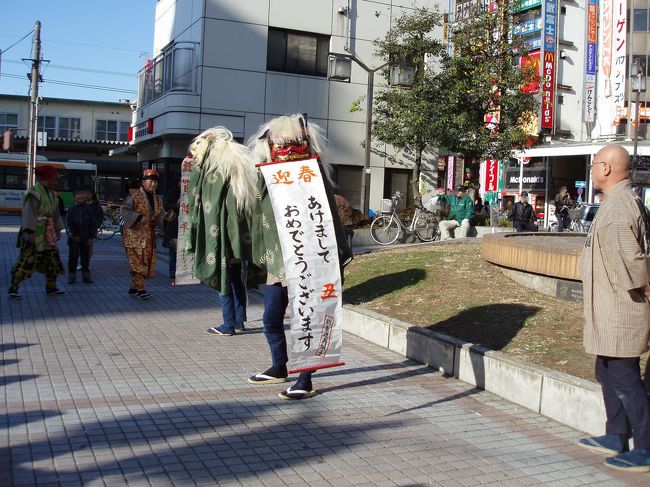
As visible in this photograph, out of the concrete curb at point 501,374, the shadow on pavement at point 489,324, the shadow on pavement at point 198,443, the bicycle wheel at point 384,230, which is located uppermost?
the bicycle wheel at point 384,230

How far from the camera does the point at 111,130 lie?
5928cm

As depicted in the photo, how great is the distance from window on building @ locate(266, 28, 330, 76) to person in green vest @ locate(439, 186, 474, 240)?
7398 millimetres

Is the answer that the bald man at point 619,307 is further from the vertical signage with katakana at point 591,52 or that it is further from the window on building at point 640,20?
the window on building at point 640,20

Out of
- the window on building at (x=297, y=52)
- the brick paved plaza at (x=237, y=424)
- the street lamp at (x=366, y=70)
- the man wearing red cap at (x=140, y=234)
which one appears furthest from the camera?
the window on building at (x=297, y=52)

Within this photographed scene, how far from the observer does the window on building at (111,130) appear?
58.8 metres

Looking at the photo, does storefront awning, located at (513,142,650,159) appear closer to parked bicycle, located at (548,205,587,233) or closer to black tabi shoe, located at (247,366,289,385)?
parked bicycle, located at (548,205,587,233)

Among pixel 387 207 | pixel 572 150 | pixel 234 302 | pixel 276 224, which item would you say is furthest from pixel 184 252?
pixel 572 150

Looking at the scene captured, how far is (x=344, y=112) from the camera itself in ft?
78.9

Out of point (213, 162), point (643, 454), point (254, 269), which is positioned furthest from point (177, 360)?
point (643, 454)

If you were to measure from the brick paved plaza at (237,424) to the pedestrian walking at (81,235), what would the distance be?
3906 mm

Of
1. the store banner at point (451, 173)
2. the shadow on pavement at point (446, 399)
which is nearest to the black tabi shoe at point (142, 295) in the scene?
the shadow on pavement at point (446, 399)

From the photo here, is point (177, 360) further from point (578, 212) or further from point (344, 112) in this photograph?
point (578, 212)

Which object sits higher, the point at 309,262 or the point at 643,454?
Result: the point at 309,262

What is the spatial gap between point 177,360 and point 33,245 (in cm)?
419
